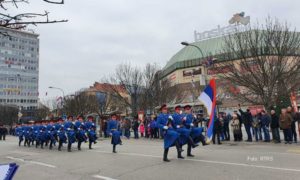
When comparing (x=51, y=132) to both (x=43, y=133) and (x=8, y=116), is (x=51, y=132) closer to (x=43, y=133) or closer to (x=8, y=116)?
(x=43, y=133)

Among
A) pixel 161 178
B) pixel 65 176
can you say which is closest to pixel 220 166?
pixel 161 178

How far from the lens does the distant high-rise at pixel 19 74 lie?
367ft

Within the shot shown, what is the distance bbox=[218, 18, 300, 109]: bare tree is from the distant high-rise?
9532cm

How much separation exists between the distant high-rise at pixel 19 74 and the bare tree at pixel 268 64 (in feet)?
313

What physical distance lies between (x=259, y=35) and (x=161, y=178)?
15690 mm

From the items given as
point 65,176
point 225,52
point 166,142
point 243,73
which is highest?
point 225,52

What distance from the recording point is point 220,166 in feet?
32.1

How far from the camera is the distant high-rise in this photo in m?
112

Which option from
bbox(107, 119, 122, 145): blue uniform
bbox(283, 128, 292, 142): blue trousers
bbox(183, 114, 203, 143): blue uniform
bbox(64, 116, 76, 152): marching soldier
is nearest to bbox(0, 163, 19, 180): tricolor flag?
bbox(183, 114, 203, 143): blue uniform

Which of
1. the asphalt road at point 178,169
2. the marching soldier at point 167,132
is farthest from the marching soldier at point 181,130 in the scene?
the asphalt road at point 178,169

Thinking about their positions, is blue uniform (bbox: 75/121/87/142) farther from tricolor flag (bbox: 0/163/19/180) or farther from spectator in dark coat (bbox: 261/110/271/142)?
tricolor flag (bbox: 0/163/19/180)

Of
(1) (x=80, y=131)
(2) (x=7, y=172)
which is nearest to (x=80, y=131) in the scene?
(1) (x=80, y=131)

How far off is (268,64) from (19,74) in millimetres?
107474

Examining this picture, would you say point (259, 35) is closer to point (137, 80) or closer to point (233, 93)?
point (233, 93)
